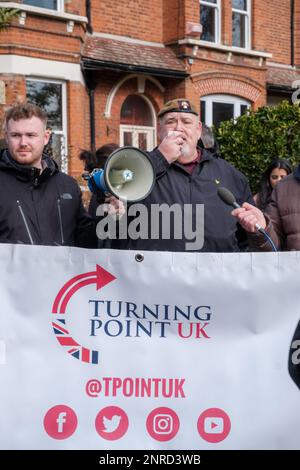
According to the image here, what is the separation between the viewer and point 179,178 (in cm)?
381

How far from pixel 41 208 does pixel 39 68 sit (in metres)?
10.7

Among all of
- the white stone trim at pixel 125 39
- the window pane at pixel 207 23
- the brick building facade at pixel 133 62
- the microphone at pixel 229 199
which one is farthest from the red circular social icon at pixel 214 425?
the window pane at pixel 207 23

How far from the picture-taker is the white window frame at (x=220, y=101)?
56.8ft

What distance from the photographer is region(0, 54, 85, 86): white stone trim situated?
43.5ft

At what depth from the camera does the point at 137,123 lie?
658 inches

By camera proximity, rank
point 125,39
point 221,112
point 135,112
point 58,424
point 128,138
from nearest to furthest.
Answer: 1. point 58,424
2. point 125,39
3. point 128,138
4. point 135,112
5. point 221,112

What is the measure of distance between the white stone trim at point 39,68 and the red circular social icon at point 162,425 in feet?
37.1

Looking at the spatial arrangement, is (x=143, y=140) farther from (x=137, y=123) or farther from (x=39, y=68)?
(x=39, y=68)

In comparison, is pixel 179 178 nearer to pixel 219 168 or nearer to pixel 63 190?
pixel 219 168

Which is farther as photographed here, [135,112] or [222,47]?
[222,47]

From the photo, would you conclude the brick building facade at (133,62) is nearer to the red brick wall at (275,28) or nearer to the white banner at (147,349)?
the red brick wall at (275,28)

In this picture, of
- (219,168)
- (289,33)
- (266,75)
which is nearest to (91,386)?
(219,168)

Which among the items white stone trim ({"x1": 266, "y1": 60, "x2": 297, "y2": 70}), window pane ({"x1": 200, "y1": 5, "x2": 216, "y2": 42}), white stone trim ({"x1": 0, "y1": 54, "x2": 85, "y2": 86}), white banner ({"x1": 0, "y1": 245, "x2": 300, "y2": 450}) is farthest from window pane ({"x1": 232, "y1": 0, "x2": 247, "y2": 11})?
white banner ({"x1": 0, "y1": 245, "x2": 300, "y2": 450})

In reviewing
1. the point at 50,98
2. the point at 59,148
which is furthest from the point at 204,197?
the point at 50,98
